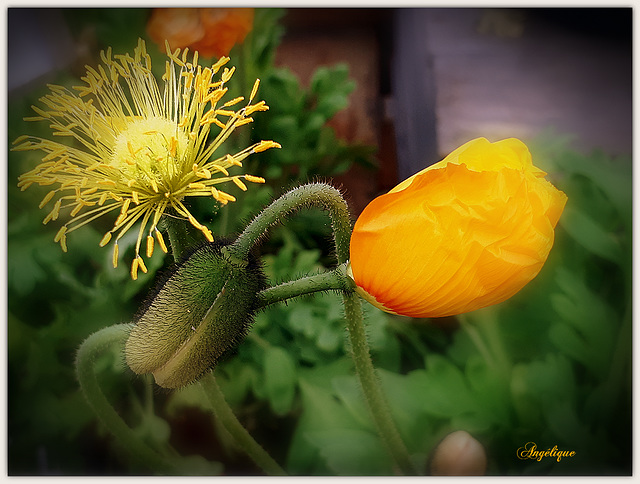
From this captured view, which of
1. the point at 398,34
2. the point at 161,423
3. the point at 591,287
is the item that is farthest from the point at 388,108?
the point at 161,423

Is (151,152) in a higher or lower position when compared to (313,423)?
higher

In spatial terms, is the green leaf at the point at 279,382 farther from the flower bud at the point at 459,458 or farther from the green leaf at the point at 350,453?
the flower bud at the point at 459,458

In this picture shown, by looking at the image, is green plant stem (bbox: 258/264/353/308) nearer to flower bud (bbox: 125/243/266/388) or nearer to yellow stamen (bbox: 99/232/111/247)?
flower bud (bbox: 125/243/266/388)

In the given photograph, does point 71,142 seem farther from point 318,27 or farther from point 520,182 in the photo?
point 520,182

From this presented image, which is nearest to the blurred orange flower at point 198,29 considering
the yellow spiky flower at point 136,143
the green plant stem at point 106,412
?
the yellow spiky flower at point 136,143

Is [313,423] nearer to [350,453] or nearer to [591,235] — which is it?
[350,453]

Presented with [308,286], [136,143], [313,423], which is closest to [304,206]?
[308,286]

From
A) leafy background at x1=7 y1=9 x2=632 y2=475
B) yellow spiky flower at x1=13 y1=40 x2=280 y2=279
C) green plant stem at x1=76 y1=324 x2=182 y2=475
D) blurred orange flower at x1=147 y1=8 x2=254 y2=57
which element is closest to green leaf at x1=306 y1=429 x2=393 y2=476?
leafy background at x1=7 y1=9 x2=632 y2=475
